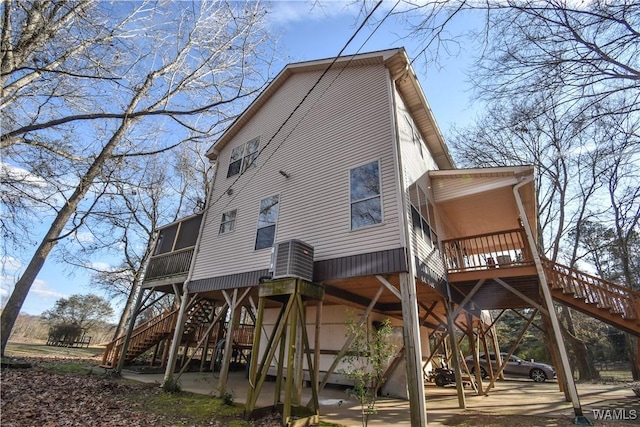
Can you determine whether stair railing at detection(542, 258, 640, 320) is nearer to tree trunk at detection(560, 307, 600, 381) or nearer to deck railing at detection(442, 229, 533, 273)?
deck railing at detection(442, 229, 533, 273)

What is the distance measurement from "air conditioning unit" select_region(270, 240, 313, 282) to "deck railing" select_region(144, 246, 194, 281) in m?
5.88

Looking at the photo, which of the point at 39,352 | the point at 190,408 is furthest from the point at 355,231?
the point at 39,352

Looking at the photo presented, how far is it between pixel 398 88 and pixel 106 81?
791 cm

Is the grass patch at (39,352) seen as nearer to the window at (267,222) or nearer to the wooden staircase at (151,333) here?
the wooden staircase at (151,333)

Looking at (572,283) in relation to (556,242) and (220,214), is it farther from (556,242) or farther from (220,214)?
(556,242)

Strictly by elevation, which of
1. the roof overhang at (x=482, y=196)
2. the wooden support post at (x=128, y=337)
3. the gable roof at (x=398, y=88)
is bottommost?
the wooden support post at (x=128, y=337)

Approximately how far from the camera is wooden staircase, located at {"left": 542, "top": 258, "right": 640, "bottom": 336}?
7.21 m

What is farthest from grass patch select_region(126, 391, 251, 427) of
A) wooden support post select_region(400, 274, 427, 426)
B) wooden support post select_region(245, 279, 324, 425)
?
wooden support post select_region(400, 274, 427, 426)

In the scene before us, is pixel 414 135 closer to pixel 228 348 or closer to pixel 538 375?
pixel 228 348

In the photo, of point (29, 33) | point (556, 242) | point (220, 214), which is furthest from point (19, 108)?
point (556, 242)

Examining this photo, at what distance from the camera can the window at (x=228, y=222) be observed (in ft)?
33.5

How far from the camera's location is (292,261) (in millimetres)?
6562

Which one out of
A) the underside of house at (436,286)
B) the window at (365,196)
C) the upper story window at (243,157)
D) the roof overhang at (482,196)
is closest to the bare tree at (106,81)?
the upper story window at (243,157)

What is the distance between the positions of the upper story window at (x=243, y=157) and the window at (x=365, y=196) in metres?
4.66
